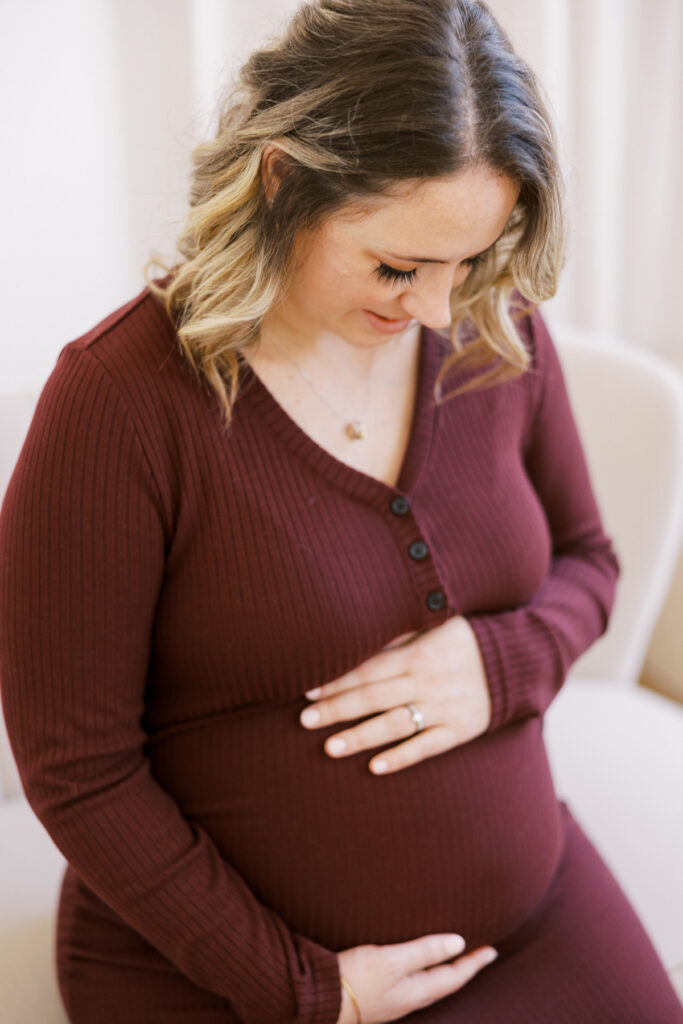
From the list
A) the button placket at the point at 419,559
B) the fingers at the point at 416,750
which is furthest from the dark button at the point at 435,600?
the fingers at the point at 416,750

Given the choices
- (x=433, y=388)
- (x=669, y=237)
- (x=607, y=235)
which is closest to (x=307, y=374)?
(x=433, y=388)

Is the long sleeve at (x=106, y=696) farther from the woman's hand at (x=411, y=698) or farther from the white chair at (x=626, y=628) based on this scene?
the white chair at (x=626, y=628)

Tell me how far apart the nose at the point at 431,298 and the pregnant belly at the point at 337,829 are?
364 millimetres

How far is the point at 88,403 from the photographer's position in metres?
0.83

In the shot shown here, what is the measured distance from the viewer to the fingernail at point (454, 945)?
→ 3.06 ft

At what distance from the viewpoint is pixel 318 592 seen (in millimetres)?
889

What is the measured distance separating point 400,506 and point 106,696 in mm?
305

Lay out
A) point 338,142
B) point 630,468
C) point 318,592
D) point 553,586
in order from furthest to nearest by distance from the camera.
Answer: point 630,468 → point 553,586 → point 318,592 → point 338,142

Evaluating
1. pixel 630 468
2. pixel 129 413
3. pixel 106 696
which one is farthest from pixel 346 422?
pixel 630 468

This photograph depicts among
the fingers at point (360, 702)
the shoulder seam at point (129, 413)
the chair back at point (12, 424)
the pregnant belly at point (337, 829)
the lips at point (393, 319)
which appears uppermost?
the lips at point (393, 319)

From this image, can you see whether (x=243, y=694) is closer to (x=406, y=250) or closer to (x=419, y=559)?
(x=419, y=559)

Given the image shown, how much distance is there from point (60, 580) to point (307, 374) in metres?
0.31

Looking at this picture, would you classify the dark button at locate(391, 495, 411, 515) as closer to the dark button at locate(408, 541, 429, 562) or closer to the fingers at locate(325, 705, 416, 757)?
the dark button at locate(408, 541, 429, 562)

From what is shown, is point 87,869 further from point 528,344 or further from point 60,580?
point 528,344
